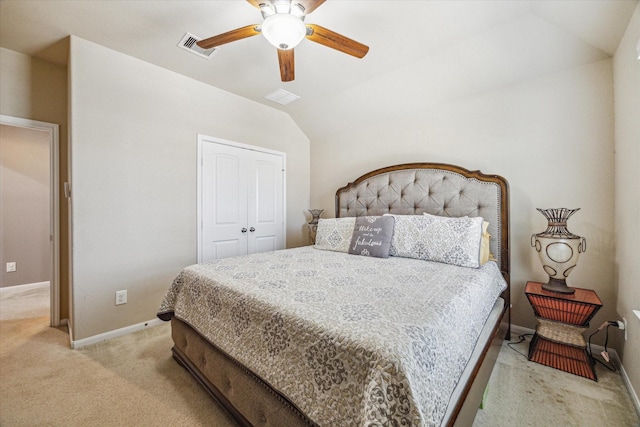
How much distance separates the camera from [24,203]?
3797mm

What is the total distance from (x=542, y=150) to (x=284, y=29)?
234 cm

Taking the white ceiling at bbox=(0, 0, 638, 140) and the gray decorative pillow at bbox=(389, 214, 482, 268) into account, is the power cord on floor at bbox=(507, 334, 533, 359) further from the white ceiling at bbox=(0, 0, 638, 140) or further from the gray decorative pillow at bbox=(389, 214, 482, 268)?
the white ceiling at bbox=(0, 0, 638, 140)

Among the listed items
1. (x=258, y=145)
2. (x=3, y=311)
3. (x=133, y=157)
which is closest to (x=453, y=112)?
(x=258, y=145)

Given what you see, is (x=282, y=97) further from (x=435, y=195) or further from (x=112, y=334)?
(x=112, y=334)

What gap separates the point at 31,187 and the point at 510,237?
623cm

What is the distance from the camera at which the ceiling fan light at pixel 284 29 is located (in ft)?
4.97

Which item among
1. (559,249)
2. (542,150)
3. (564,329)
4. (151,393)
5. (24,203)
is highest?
(542,150)

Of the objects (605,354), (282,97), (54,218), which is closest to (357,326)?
(605,354)

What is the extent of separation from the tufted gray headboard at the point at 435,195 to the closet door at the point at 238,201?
104cm

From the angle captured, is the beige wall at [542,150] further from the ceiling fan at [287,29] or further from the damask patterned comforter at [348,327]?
the ceiling fan at [287,29]

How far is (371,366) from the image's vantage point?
0.84 m

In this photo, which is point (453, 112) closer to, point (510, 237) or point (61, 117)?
point (510, 237)

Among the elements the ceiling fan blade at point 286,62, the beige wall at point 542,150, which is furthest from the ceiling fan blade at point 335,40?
the beige wall at point 542,150

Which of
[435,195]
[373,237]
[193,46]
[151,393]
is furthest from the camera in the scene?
[435,195]
